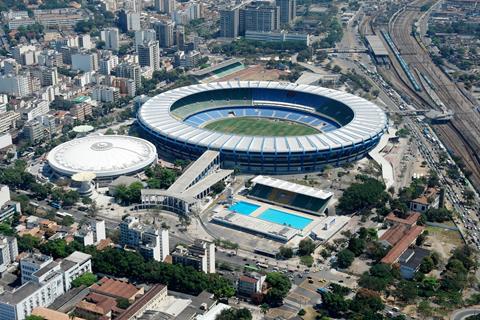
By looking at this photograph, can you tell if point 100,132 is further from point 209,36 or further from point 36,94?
point 209,36

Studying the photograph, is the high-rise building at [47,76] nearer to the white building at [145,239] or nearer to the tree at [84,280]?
the white building at [145,239]

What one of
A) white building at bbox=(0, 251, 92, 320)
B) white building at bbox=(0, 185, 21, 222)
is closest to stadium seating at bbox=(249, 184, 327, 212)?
white building at bbox=(0, 251, 92, 320)

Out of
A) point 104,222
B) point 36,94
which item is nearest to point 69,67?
point 36,94

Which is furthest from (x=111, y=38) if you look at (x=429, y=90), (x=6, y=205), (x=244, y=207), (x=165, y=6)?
(x=244, y=207)

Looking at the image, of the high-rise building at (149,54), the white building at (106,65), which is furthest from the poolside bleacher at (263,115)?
the high-rise building at (149,54)

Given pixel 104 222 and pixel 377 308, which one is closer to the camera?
pixel 377 308
